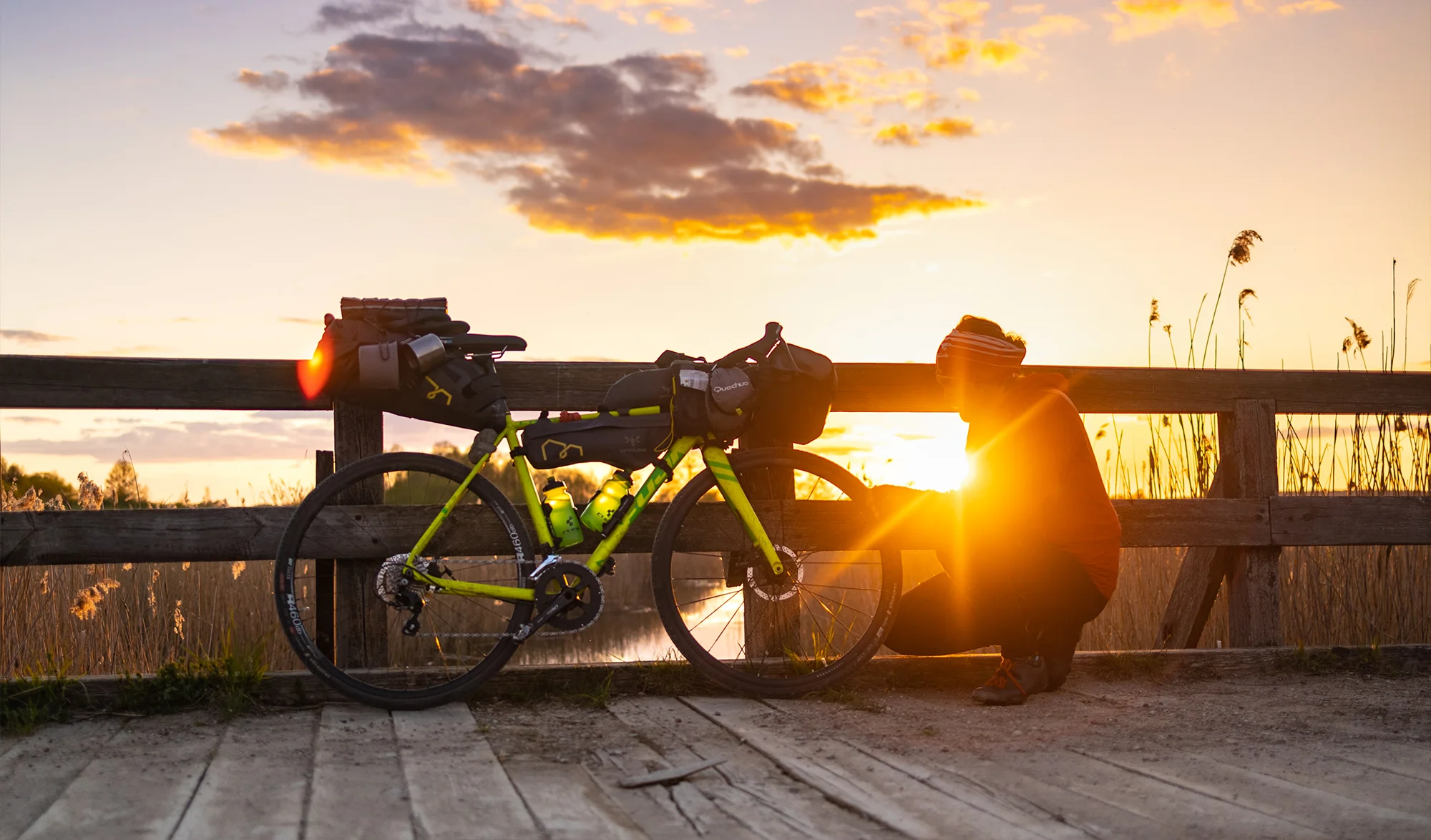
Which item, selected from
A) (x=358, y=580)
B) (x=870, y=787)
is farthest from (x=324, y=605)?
(x=870, y=787)

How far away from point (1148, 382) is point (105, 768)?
166 inches

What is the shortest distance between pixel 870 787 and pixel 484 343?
6.78 feet

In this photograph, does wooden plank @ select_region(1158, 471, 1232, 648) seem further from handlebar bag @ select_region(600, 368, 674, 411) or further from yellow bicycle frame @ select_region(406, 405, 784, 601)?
handlebar bag @ select_region(600, 368, 674, 411)

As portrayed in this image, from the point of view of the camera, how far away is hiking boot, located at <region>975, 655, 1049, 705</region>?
4.12 m

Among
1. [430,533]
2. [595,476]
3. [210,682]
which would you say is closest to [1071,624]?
[595,476]

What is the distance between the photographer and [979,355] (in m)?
4.26

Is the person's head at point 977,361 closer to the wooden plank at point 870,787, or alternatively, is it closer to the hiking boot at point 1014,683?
the hiking boot at point 1014,683

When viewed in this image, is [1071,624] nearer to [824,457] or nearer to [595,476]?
[824,457]

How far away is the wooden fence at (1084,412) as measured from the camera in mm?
4164

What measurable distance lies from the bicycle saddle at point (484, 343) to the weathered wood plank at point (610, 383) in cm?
26

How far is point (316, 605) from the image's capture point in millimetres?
4336

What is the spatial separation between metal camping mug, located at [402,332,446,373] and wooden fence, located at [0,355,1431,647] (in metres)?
0.41

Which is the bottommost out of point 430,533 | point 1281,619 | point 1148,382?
point 1281,619

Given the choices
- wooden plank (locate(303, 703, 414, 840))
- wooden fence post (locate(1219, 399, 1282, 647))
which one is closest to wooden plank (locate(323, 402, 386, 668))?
wooden plank (locate(303, 703, 414, 840))
